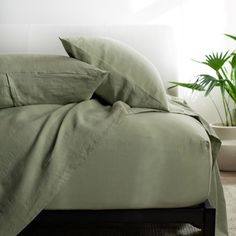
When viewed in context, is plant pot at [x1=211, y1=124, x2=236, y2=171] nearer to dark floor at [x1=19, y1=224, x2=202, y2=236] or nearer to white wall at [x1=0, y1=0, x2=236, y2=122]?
white wall at [x1=0, y1=0, x2=236, y2=122]

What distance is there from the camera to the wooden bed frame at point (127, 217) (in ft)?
4.96

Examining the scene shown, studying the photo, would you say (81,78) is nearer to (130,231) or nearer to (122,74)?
(122,74)

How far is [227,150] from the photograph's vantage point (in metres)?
2.69

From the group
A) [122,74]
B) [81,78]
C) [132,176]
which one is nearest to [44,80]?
[81,78]

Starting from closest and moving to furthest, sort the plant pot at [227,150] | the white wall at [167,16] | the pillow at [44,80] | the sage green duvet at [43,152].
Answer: the sage green duvet at [43,152]
the pillow at [44,80]
the plant pot at [227,150]
the white wall at [167,16]

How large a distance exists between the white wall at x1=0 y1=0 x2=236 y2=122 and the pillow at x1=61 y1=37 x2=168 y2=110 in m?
1.12

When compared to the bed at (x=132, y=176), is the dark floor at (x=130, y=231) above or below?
below

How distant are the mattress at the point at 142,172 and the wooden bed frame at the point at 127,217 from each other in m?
0.02

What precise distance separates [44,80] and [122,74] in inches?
11.1

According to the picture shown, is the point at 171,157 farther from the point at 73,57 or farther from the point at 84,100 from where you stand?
the point at 73,57

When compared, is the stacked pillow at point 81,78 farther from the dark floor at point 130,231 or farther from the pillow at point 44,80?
the dark floor at point 130,231

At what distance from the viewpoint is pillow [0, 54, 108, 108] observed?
5.65ft

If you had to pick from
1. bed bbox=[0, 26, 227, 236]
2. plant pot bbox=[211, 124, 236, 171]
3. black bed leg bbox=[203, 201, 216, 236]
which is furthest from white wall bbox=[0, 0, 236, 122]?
black bed leg bbox=[203, 201, 216, 236]

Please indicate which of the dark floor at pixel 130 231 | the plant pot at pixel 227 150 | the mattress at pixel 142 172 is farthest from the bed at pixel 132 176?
the plant pot at pixel 227 150
